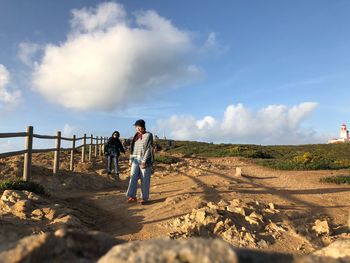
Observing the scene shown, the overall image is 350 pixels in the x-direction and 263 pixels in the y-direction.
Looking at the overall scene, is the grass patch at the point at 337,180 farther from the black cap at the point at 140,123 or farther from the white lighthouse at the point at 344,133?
the white lighthouse at the point at 344,133

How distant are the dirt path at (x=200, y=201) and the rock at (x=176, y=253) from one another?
464cm

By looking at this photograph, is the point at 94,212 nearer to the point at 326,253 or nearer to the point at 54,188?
the point at 54,188

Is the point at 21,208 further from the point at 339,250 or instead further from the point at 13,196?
the point at 339,250

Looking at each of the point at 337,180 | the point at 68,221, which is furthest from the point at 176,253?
the point at 337,180

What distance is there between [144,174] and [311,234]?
3894mm

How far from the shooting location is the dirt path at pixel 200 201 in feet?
24.7

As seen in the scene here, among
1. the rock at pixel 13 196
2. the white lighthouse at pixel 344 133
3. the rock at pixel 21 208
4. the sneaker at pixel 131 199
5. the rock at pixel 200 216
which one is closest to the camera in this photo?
the rock at pixel 21 208

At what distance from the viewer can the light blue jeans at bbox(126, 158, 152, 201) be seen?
9.41 metres

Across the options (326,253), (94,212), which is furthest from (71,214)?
(326,253)

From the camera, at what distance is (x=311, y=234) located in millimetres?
7254

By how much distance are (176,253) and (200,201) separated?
7002 millimetres

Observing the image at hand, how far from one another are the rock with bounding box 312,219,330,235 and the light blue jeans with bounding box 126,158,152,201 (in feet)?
12.3

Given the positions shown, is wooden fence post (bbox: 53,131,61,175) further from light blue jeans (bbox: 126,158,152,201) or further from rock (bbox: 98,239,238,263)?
rock (bbox: 98,239,238,263)

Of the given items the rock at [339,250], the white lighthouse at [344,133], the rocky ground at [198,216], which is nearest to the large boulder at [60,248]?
the rocky ground at [198,216]
